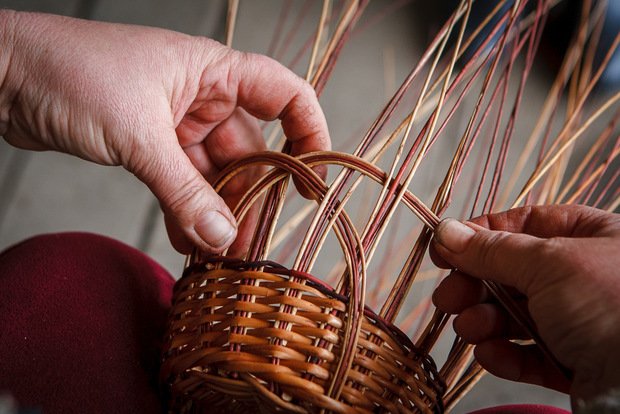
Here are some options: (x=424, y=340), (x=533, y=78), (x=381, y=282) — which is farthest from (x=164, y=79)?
(x=533, y=78)

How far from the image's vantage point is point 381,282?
841 millimetres

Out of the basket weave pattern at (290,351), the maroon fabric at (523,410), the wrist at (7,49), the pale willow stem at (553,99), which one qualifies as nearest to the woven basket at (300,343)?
the basket weave pattern at (290,351)

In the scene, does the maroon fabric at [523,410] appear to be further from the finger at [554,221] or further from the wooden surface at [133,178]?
the wooden surface at [133,178]

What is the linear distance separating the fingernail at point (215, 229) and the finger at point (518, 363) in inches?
9.4

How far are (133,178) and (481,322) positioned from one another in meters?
0.94

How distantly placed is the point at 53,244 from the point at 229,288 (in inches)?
10.2

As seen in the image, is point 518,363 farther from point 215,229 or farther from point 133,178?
point 133,178

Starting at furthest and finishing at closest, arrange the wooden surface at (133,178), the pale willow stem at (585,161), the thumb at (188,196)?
1. the wooden surface at (133,178)
2. the pale willow stem at (585,161)
3. the thumb at (188,196)

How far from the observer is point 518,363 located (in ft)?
1.76

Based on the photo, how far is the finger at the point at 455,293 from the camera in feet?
1.66

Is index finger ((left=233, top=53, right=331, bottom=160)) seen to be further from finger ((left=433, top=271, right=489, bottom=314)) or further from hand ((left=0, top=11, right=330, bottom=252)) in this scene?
finger ((left=433, top=271, right=489, bottom=314))

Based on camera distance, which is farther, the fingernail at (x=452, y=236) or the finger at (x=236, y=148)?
the finger at (x=236, y=148)

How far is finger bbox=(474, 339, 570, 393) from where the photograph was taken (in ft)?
1.74

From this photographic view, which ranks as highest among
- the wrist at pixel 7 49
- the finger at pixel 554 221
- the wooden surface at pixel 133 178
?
the finger at pixel 554 221
